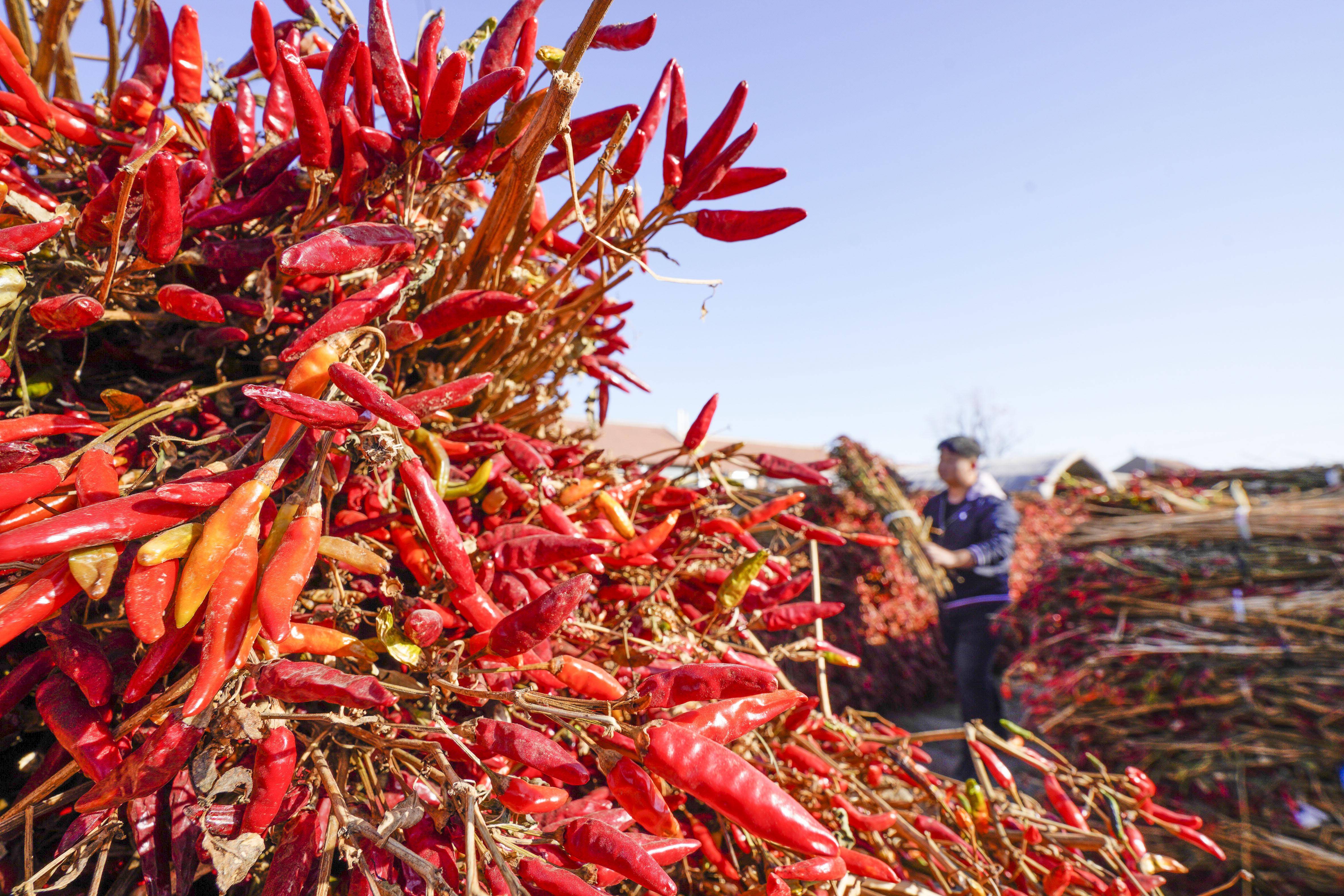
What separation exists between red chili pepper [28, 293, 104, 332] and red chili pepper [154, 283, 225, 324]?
7cm

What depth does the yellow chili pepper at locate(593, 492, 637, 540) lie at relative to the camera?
1041mm

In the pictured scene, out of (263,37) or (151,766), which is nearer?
(151,766)

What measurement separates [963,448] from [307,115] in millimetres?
4217

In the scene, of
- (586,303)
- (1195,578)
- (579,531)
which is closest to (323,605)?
(579,531)

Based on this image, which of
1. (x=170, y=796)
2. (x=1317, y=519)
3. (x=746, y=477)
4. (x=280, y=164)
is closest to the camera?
(x=170, y=796)

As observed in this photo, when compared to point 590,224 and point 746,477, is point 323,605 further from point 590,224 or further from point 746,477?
point 746,477

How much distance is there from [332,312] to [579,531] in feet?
1.43

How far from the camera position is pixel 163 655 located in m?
0.59

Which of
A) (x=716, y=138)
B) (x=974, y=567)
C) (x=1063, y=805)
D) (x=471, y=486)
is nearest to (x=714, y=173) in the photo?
(x=716, y=138)

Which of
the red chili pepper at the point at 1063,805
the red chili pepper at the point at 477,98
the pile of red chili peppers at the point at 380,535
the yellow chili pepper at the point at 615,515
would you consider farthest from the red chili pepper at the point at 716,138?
the red chili pepper at the point at 1063,805

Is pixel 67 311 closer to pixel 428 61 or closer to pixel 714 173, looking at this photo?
pixel 428 61

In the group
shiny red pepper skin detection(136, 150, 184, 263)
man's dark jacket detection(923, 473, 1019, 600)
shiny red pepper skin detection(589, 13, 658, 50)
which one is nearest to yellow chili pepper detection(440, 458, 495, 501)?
shiny red pepper skin detection(136, 150, 184, 263)

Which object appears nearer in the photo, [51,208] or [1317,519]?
[51,208]

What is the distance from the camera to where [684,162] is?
93 cm
